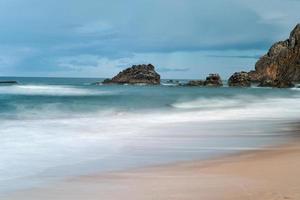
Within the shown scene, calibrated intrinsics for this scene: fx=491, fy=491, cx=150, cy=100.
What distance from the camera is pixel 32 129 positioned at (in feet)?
51.5

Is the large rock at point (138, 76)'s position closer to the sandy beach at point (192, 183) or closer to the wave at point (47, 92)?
the wave at point (47, 92)

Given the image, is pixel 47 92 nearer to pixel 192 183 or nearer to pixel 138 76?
pixel 192 183

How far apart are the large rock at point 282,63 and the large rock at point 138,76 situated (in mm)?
22938

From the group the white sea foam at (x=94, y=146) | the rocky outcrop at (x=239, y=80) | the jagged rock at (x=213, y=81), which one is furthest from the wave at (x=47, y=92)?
the rocky outcrop at (x=239, y=80)

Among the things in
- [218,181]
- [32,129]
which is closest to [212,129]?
[32,129]

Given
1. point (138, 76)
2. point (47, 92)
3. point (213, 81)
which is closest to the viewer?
point (47, 92)

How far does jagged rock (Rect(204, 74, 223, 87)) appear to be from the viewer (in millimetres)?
101188

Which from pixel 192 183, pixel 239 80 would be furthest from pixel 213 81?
pixel 192 183

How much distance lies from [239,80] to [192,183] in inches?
3880

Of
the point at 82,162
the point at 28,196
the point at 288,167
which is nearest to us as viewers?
the point at 28,196

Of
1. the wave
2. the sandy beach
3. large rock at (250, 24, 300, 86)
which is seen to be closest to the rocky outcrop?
large rock at (250, 24, 300, 86)

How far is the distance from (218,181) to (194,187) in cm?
50

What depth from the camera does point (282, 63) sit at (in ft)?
340

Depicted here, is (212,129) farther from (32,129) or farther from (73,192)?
(73,192)
